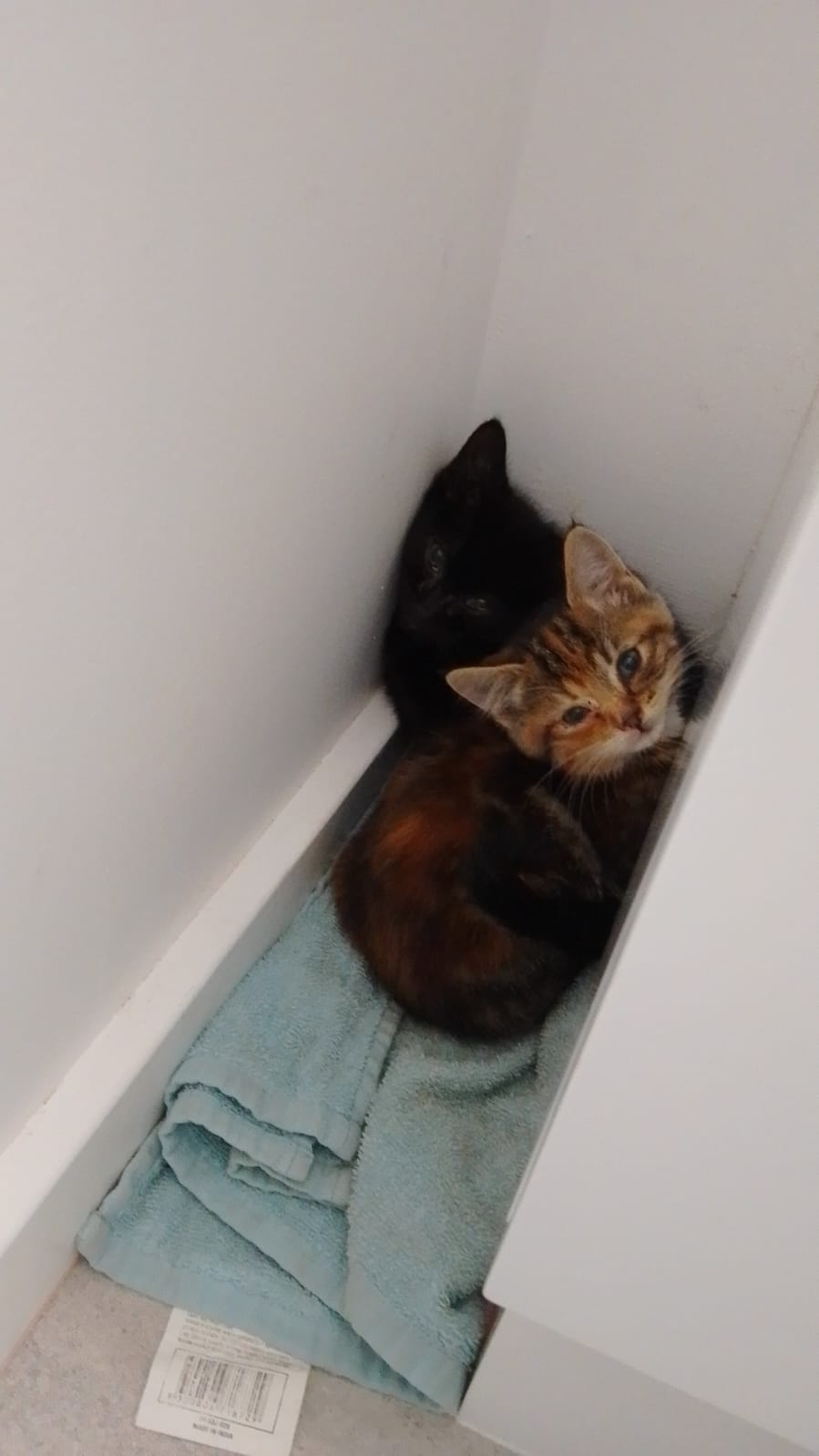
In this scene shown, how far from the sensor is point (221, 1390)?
2.71 feet

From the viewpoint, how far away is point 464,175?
2.96ft

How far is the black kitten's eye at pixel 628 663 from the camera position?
985 mm

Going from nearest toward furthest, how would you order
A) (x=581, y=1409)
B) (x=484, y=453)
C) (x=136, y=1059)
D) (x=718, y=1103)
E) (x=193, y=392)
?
1. (x=718, y=1103)
2. (x=193, y=392)
3. (x=581, y=1409)
4. (x=136, y=1059)
5. (x=484, y=453)

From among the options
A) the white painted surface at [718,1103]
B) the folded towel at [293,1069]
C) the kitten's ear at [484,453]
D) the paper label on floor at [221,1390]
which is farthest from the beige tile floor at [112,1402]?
the kitten's ear at [484,453]

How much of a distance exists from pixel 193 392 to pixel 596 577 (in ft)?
1.64

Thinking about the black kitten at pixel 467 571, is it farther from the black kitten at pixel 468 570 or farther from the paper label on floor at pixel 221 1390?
the paper label on floor at pixel 221 1390

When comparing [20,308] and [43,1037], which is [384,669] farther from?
[20,308]

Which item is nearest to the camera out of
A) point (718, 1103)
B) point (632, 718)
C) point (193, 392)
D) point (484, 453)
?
point (718, 1103)

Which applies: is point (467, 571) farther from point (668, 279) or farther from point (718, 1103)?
point (718, 1103)

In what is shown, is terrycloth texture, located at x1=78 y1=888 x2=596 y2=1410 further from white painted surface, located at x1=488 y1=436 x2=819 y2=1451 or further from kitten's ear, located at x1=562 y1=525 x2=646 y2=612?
kitten's ear, located at x1=562 y1=525 x2=646 y2=612

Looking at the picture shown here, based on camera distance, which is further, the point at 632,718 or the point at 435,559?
the point at 435,559

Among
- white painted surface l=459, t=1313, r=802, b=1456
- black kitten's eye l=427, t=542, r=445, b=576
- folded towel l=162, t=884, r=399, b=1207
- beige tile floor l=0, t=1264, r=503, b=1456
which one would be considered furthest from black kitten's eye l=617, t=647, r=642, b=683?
beige tile floor l=0, t=1264, r=503, b=1456

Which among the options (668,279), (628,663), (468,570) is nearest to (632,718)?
(628,663)

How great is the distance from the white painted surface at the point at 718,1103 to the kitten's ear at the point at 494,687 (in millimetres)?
480
